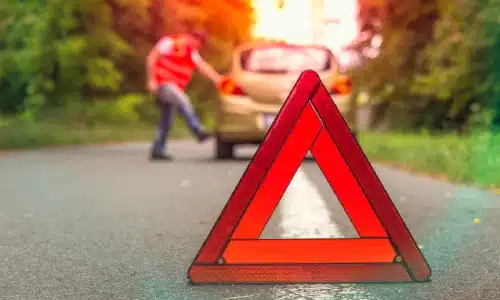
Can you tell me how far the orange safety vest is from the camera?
47.3 feet

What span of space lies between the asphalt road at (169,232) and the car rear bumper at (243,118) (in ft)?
6.74

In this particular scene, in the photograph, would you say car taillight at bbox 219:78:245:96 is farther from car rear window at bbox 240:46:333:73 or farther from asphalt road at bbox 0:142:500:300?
asphalt road at bbox 0:142:500:300

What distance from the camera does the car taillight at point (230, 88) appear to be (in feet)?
44.5

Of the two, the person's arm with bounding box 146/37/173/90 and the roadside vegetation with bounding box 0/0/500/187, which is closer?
the person's arm with bounding box 146/37/173/90

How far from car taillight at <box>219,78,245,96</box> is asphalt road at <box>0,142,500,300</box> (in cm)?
236

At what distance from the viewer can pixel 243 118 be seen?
1346 centimetres

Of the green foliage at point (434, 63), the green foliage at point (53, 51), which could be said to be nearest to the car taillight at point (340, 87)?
the green foliage at point (434, 63)

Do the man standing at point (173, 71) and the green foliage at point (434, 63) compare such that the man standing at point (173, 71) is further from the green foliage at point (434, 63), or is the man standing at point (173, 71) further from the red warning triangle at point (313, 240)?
the red warning triangle at point (313, 240)

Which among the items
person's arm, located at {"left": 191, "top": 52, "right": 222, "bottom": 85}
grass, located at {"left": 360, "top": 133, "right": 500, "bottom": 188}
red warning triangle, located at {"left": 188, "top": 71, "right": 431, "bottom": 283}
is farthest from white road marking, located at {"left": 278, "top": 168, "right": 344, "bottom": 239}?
person's arm, located at {"left": 191, "top": 52, "right": 222, "bottom": 85}

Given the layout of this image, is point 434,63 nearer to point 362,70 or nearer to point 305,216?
point 362,70

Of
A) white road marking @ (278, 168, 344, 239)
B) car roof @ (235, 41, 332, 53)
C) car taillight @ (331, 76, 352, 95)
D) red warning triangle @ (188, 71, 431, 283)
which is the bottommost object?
car taillight @ (331, 76, 352, 95)

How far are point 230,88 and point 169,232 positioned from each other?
7.69 m

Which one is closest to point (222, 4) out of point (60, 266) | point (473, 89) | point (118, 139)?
point (118, 139)

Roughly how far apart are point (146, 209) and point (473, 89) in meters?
13.8
